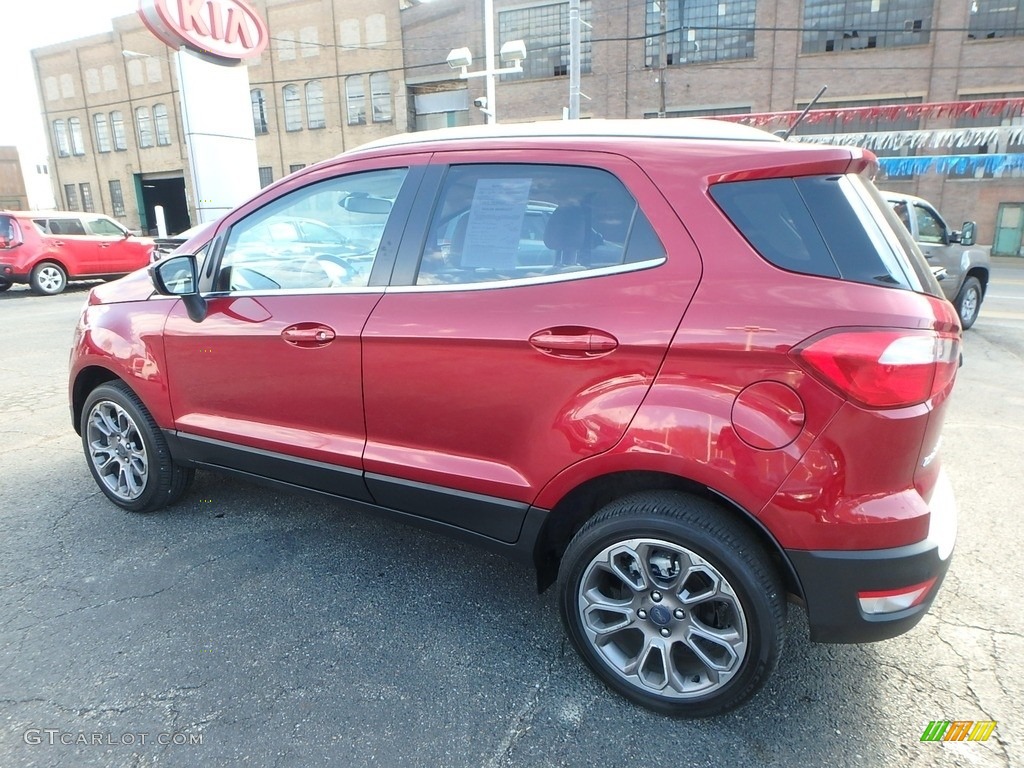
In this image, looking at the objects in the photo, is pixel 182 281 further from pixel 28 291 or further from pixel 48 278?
pixel 28 291

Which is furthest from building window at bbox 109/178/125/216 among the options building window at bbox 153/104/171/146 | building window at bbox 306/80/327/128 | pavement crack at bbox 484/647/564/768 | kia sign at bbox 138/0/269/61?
pavement crack at bbox 484/647/564/768

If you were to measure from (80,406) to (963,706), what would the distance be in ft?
14.6

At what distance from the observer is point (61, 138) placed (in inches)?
1818

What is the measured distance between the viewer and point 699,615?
2.14m

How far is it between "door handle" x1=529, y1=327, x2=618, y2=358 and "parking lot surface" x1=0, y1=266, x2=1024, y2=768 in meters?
1.18

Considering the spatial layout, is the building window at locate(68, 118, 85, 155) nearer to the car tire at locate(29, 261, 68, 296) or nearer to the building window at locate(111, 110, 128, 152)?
the building window at locate(111, 110, 128, 152)

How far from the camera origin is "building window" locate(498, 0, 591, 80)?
1193 inches

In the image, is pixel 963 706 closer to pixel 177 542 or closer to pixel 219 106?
pixel 177 542

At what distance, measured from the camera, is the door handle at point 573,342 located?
2.05m

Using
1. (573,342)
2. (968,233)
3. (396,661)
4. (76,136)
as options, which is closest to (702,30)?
(968,233)

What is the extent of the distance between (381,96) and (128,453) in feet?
116

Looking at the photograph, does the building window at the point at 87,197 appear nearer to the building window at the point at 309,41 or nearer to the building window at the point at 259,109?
the building window at the point at 259,109

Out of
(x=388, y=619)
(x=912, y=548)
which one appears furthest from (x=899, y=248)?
(x=388, y=619)

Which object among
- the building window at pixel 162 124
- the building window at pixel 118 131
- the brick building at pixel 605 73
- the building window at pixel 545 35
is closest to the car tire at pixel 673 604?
the brick building at pixel 605 73
